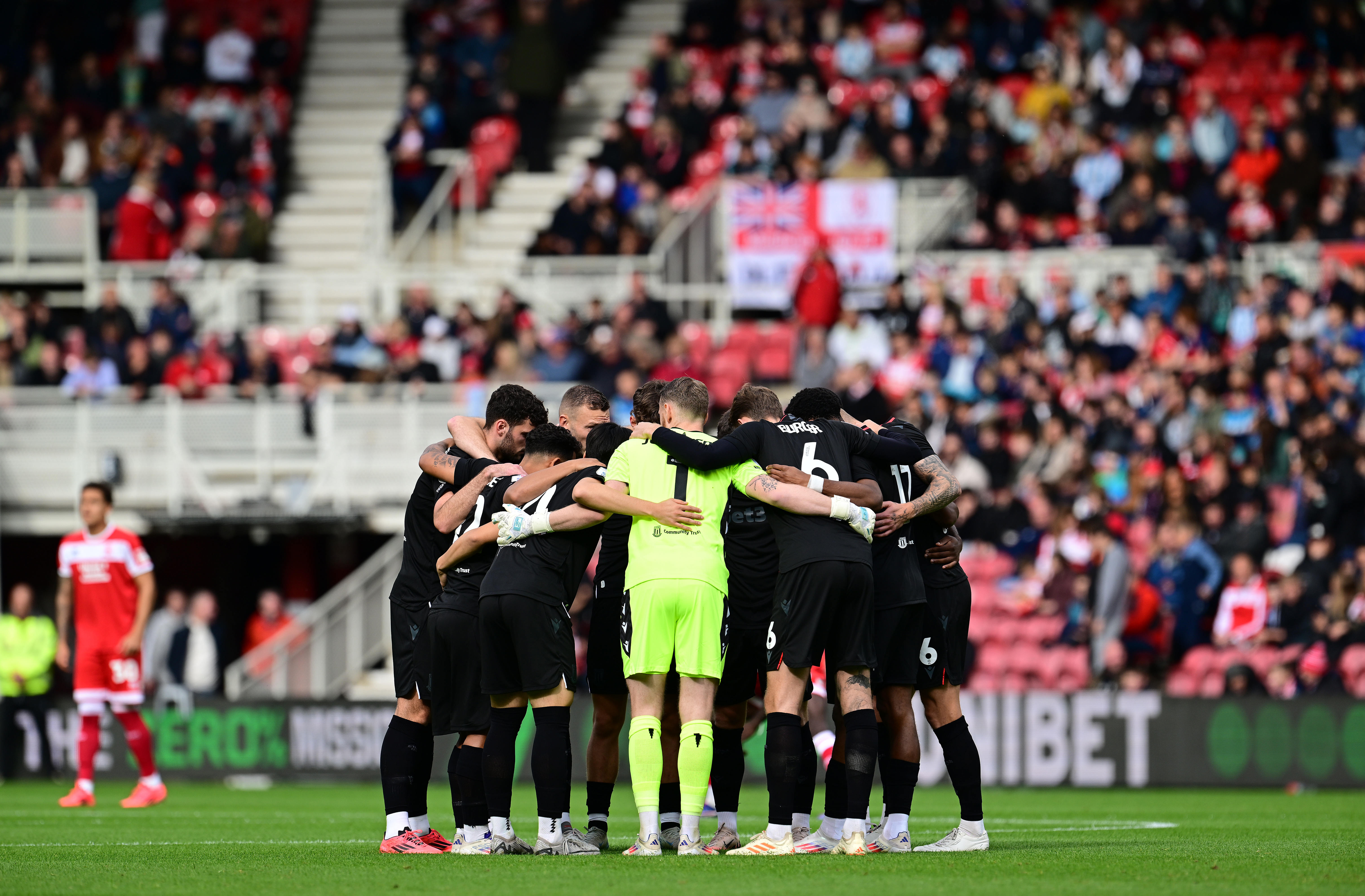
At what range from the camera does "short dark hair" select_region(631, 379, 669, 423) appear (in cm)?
1109

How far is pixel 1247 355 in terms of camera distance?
21.5 metres

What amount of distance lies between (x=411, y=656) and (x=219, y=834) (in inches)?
109

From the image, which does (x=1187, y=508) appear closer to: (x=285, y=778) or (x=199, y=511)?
(x=285, y=778)

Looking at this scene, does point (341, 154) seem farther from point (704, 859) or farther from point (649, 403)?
point (704, 859)

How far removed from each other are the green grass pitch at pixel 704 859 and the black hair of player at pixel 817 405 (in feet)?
7.63

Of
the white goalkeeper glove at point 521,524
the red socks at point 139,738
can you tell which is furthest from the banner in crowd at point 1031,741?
the white goalkeeper glove at point 521,524

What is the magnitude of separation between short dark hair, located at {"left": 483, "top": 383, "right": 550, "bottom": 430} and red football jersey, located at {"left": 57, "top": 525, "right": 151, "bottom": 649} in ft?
19.4

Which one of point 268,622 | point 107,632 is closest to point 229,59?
point 268,622

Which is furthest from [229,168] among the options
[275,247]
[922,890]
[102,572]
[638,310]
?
[922,890]

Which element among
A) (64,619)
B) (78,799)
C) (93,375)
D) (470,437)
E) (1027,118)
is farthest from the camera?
(1027,118)

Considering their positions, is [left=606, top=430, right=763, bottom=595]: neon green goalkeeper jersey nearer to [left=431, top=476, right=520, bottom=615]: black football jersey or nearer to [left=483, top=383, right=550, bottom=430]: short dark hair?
[left=431, top=476, right=520, bottom=615]: black football jersey

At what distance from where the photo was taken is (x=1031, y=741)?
18828 mm

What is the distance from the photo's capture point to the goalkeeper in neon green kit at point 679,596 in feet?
32.8

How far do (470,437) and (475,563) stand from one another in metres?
0.75
